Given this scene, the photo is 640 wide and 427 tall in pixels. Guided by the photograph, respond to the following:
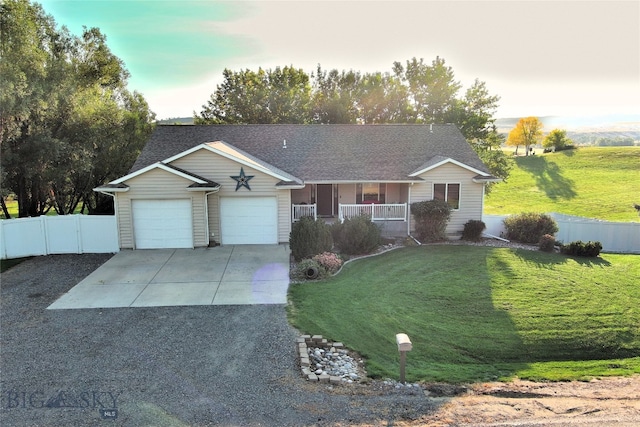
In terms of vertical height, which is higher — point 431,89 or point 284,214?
point 431,89

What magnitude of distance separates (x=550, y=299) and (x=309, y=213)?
33.7 feet

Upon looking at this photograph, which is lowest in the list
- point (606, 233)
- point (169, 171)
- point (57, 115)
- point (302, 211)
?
point (606, 233)

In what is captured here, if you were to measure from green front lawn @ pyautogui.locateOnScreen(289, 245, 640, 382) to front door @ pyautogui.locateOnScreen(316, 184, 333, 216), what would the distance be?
20.6 feet

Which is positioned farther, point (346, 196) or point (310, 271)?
point (346, 196)

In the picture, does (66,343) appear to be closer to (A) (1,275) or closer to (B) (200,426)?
(B) (200,426)

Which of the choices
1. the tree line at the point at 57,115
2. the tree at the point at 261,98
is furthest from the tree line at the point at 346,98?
the tree line at the point at 57,115

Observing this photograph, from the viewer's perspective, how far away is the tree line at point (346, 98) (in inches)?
1325

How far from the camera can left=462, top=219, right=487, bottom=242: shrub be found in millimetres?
18656

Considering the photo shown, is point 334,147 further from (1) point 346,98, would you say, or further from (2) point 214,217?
(1) point 346,98

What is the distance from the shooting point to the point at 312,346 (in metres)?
8.79

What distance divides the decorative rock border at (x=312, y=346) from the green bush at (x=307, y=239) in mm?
6099

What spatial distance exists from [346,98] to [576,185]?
22185mm

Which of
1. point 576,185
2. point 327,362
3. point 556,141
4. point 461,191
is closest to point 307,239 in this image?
point 327,362

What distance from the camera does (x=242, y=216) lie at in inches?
688
